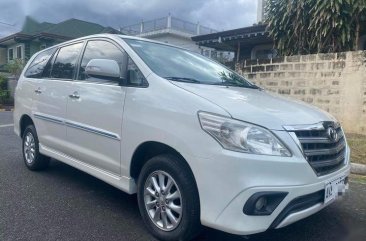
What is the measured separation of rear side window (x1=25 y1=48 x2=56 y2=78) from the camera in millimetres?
4871

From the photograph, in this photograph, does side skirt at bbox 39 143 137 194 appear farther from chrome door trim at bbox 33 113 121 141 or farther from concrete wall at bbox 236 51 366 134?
concrete wall at bbox 236 51 366 134

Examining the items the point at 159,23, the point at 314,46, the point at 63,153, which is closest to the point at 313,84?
the point at 314,46

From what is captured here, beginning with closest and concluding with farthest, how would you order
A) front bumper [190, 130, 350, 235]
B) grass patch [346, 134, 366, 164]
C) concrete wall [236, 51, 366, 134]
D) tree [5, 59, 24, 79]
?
front bumper [190, 130, 350, 235] < grass patch [346, 134, 366, 164] < concrete wall [236, 51, 366, 134] < tree [5, 59, 24, 79]

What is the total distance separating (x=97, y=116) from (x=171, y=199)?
3.86ft

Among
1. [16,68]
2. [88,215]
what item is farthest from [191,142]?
[16,68]

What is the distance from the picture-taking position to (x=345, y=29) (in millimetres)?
8055

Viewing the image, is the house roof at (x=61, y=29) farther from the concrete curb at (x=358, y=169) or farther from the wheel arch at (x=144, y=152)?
the wheel arch at (x=144, y=152)

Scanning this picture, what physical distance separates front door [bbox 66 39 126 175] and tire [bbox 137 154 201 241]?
0.42 metres

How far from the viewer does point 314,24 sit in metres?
8.33

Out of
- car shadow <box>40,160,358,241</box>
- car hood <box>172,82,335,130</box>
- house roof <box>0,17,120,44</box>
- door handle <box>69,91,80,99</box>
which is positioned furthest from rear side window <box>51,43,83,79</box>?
house roof <box>0,17,120,44</box>

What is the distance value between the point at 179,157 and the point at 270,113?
29.9 inches

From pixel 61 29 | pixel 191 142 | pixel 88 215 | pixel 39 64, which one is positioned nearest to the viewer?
pixel 191 142

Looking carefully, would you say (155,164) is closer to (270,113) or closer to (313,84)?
(270,113)

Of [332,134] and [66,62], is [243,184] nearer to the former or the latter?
[332,134]
